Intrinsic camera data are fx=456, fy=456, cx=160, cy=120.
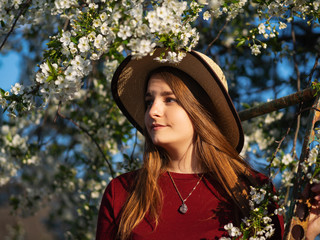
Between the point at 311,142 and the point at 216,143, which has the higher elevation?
the point at 216,143

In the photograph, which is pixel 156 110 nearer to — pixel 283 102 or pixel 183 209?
pixel 183 209

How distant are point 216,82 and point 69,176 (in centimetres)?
231

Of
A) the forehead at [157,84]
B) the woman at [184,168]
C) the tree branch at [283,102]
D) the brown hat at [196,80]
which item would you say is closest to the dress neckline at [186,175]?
the woman at [184,168]

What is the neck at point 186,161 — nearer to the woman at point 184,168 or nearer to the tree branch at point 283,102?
the woman at point 184,168

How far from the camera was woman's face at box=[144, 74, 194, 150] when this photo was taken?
1.99 m

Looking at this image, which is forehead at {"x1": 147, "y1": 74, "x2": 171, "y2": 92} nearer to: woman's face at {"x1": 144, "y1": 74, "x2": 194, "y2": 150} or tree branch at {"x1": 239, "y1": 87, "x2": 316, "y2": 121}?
woman's face at {"x1": 144, "y1": 74, "x2": 194, "y2": 150}

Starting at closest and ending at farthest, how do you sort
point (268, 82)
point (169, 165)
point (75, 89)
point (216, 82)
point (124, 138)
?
point (75, 89) → point (216, 82) → point (169, 165) → point (124, 138) → point (268, 82)

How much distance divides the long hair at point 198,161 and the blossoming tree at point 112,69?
0.15m

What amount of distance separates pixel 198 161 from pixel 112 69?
47.3 inches

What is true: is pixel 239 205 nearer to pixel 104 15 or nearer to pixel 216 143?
pixel 216 143

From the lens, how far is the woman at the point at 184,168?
192cm

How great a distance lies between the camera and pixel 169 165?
215cm

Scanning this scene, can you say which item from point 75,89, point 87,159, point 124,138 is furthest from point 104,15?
point 87,159

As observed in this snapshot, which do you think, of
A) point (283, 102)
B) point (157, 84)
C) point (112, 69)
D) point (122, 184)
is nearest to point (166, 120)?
point (157, 84)
